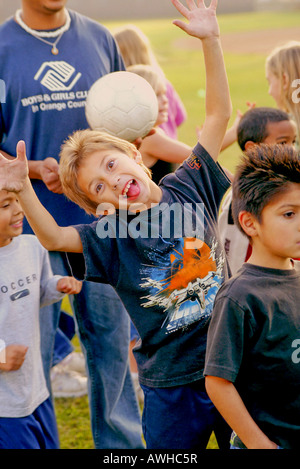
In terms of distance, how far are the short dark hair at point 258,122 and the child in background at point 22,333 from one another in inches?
52.6

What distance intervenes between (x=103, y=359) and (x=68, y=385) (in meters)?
0.93

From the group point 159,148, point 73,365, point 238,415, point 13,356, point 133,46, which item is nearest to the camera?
point 238,415

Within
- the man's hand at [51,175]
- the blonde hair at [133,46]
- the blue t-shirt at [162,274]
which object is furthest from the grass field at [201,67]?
the blonde hair at [133,46]

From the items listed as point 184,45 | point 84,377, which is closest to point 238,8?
point 184,45

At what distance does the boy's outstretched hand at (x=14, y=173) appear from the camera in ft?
7.17

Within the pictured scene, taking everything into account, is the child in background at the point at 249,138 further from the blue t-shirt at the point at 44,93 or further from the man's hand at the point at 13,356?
the man's hand at the point at 13,356

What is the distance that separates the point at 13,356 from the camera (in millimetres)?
2693

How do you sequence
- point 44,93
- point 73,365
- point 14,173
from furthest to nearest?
point 73,365
point 44,93
point 14,173

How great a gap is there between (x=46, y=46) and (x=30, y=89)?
254 millimetres

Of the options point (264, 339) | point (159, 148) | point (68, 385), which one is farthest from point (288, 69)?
point (264, 339)

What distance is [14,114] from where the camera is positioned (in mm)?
3107

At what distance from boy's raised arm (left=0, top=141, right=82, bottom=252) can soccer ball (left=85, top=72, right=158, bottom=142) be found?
A: 70cm

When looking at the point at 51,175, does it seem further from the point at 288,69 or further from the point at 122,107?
the point at 288,69

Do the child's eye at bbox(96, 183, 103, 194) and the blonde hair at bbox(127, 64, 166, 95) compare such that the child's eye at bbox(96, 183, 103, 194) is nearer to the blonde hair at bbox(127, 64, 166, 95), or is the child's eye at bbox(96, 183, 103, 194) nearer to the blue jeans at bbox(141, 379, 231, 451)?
the blue jeans at bbox(141, 379, 231, 451)
